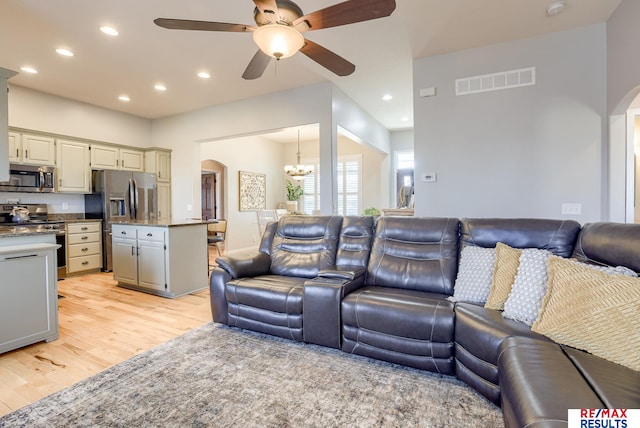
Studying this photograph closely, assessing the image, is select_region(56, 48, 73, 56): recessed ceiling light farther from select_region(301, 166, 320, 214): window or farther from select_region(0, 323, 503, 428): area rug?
select_region(301, 166, 320, 214): window

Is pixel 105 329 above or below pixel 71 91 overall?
below

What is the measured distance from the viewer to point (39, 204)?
16.7 ft

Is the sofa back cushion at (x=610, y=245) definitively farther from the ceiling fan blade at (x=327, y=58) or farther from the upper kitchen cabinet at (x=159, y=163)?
the upper kitchen cabinet at (x=159, y=163)

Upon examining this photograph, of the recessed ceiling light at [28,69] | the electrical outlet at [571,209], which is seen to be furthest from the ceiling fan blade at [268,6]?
the recessed ceiling light at [28,69]

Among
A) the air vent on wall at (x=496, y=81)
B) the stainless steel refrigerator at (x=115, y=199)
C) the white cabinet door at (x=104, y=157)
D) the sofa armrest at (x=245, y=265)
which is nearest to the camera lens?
the sofa armrest at (x=245, y=265)

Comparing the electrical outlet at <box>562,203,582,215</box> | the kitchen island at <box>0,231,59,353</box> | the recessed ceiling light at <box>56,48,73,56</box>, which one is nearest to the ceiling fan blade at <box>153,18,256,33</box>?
the kitchen island at <box>0,231,59,353</box>

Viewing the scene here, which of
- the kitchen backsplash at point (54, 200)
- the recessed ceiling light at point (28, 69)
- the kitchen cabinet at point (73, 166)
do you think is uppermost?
the recessed ceiling light at point (28, 69)

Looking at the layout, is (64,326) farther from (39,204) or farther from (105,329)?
(39,204)

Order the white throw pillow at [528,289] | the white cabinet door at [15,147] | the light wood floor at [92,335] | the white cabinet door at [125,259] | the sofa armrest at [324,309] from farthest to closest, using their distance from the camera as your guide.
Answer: the white cabinet door at [15,147] < the white cabinet door at [125,259] < the sofa armrest at [324,309] < the light wood floor at [92,335] < the white throw pillow at [528,289]

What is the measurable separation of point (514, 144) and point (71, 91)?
6679 millimetres

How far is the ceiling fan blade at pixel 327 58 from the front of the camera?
95.6 inches

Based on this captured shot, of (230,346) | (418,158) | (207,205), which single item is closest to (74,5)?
(230,346)

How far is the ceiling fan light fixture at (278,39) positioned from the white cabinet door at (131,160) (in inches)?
201

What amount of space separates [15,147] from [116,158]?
1453 millimetres
